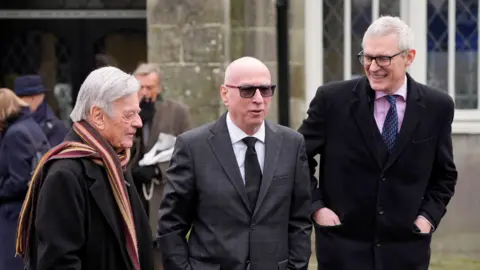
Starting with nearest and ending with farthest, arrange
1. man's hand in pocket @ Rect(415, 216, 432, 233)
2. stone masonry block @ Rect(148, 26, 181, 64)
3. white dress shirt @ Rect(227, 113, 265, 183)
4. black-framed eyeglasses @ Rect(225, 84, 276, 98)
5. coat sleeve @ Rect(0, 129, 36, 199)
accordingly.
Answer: black-framed eyeglasses @ Rect(225, 84, 276, 98) < white dress shirt @ Rect(227, 113, 265, 183) < man's hand in pocket @ Rect(415, 216, 432, 233) < coat sleeve @ Rect(0, 129, 36, 199) < stone masonry block @ Rect(148, 26, 181, 64)

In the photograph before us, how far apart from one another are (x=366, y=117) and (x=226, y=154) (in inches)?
33.2

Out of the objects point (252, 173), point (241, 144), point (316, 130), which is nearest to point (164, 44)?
point (316, 130)

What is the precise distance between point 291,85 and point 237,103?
4.88 m

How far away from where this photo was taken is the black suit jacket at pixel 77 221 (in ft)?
14.7

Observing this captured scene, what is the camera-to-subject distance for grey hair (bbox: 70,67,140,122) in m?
4.69

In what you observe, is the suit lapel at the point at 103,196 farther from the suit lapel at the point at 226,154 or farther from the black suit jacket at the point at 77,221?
the suit lapel at the point at 226,154

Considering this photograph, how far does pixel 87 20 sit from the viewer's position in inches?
450

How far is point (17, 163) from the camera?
802 centimetres

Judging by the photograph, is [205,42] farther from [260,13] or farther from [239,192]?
[239,192]

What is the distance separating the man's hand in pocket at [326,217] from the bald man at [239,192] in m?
0.46

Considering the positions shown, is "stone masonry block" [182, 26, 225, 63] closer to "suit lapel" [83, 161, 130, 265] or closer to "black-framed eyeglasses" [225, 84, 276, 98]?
"black-framed eyeglasses" [225, 84, 276, 98]

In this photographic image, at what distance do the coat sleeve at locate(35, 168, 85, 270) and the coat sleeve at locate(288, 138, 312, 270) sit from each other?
3.60ft

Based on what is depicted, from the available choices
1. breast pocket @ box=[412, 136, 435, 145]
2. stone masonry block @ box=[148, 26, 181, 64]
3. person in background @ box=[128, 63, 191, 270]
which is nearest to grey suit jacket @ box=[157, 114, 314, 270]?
breast pocket @ box=[412, 136, 435, 145]

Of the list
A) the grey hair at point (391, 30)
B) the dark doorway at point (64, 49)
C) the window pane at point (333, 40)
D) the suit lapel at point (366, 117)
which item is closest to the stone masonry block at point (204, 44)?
the window pane at point (333, 40)
